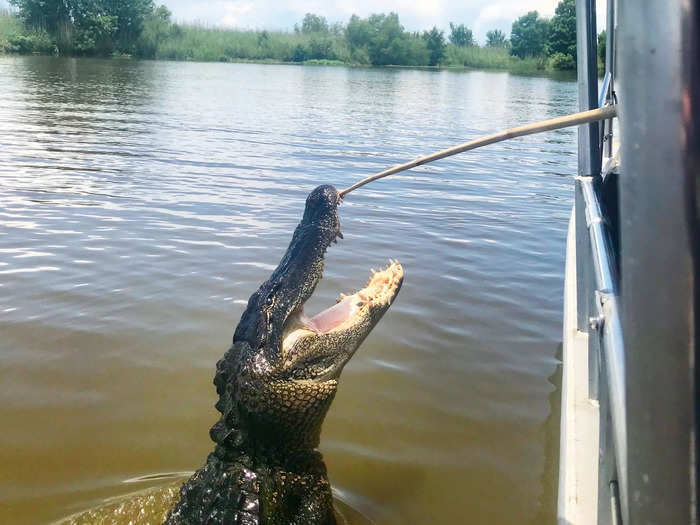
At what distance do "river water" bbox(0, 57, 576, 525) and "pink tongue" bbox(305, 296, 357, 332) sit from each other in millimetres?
710

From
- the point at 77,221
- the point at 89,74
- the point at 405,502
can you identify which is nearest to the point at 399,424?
the point at 405,502

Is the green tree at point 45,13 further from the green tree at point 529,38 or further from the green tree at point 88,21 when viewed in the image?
the green tree at point 529,38

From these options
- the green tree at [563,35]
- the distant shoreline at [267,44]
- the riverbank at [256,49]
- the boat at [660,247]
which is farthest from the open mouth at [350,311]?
the green tree at [563,35]

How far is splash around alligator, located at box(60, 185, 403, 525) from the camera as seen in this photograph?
92.4 inches

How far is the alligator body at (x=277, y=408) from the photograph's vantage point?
2.35 metres

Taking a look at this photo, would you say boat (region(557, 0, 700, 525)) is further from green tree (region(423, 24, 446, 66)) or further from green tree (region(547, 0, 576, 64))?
green tree (region(423, 24, 446, 66))

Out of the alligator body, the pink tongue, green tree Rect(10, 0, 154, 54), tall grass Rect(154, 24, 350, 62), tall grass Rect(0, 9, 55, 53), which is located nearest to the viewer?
the alligator body

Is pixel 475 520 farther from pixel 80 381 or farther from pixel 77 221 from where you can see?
pixel 77 221

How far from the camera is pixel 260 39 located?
6456cm

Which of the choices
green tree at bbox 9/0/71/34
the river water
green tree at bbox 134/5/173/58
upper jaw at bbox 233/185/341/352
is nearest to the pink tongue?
upper jaw at bbox 233/185/341/352

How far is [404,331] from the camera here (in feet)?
14.2

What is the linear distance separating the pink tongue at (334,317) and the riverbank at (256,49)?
48.3 meters

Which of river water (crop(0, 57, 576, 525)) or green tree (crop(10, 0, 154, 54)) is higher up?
green tree (crop(10, 0, 154, 54))

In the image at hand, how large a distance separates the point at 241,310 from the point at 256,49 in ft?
201
